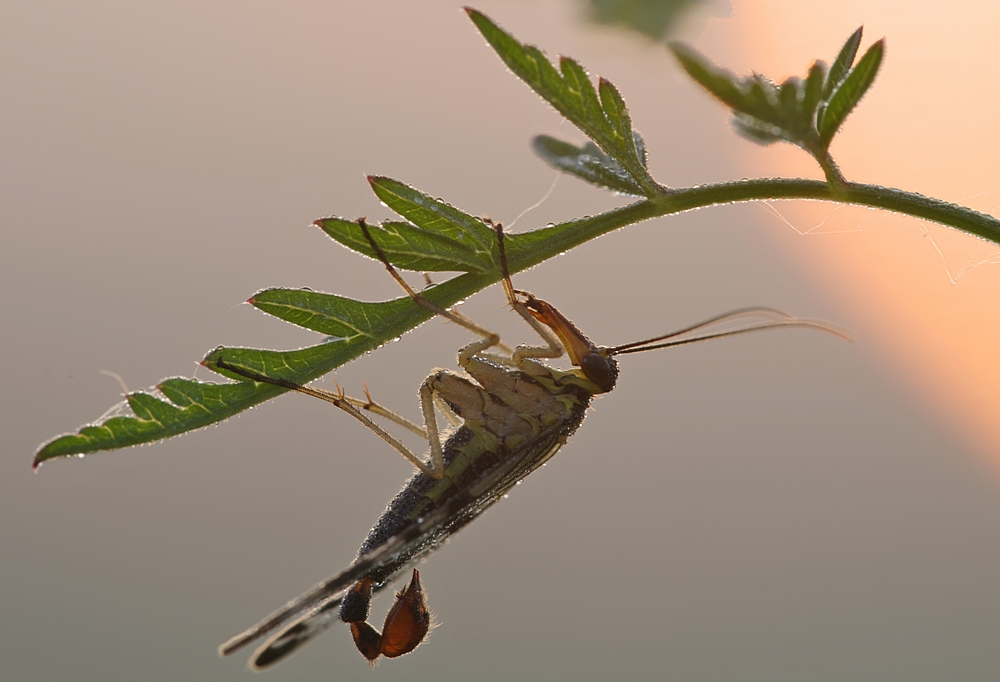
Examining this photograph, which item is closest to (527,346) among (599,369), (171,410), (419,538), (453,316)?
(599,369)

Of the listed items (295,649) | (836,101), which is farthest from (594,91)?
(295,649)

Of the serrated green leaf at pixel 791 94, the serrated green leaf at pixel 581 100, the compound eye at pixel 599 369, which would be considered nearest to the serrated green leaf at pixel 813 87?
the serrated green leaf at pixel 791 94

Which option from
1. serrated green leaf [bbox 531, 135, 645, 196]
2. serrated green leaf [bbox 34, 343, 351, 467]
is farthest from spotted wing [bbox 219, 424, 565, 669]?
serrated green leaf [bbox 531, 135, 645, 196]

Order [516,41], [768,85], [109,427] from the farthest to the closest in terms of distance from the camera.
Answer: [109,427], [516,41], [768,85]

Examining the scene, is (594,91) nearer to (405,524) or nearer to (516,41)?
(516,41)

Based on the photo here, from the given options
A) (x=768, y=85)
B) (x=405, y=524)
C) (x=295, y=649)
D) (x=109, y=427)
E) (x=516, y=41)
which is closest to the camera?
(x=768, y=85)

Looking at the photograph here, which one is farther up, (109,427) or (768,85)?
(109,427)
